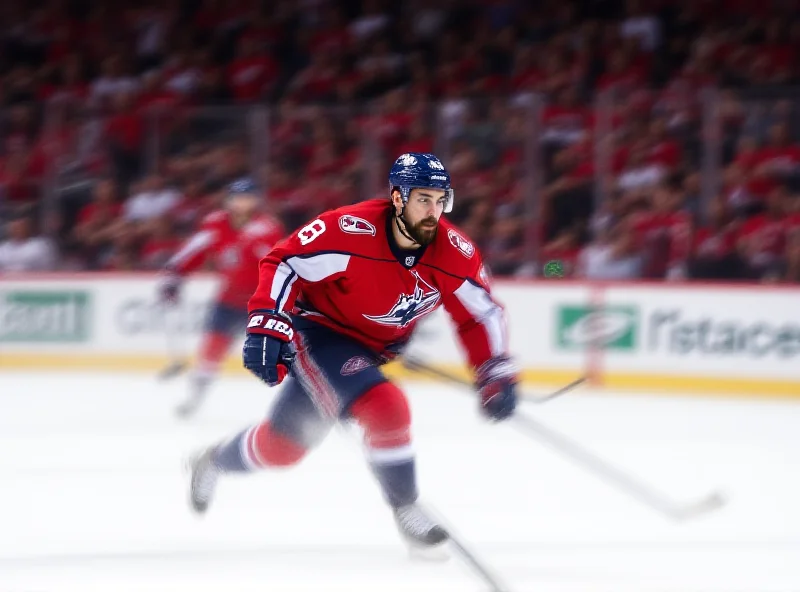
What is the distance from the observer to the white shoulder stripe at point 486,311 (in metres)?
3.95

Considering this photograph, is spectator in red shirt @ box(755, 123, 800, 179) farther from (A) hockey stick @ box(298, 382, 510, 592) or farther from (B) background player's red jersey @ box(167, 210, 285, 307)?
(A) hockey stick @ box(298, 382, 510, 592)

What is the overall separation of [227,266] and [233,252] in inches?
3.8

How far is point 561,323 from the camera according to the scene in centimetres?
947

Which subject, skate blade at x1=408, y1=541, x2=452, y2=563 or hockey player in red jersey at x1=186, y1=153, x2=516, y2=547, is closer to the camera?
hockey player in red jersey at x1=186, y1=153, x2=516, y2=547

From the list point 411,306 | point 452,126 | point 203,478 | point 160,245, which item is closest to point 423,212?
point 411,306

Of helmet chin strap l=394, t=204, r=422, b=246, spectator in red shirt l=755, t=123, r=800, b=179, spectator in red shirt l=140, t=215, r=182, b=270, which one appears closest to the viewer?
helmet chin strap l=394, t=204, r=422, b=246

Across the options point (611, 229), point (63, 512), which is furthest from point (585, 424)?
point (63, 512)

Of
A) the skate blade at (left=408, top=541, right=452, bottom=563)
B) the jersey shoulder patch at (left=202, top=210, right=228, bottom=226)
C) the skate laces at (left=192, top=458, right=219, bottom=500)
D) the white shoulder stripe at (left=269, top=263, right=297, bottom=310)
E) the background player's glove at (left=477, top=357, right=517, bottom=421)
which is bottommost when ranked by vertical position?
the skate blade at (left=408, top=541, right=452, bottom=563)

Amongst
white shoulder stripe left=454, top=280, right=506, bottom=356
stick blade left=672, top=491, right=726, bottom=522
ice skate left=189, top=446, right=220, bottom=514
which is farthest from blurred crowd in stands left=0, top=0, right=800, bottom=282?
white shoulder stripe left=454, top=280, right=506, bottom=356

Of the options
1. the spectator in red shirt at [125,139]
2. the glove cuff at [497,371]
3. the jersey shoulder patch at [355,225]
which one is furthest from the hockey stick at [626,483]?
the spectator in red shirt at [125,139]

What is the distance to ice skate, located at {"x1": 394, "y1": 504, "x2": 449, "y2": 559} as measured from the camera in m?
3.85

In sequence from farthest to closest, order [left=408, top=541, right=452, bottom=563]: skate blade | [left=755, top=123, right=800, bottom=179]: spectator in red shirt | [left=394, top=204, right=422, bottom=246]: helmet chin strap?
1. [left=755, top=123, right=800, bottom=179]: spectator in red shirt
2. [left=408, top=541, right=452, bottom=563]: skate blade
3. [left=394, top=204, right=422, bottom=246]: helmet chin strap

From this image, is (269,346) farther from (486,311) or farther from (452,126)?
(452,126)

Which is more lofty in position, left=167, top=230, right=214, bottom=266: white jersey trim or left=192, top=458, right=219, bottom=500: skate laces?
left=167, top=230, right=214, bottom=266: white jersey trim
